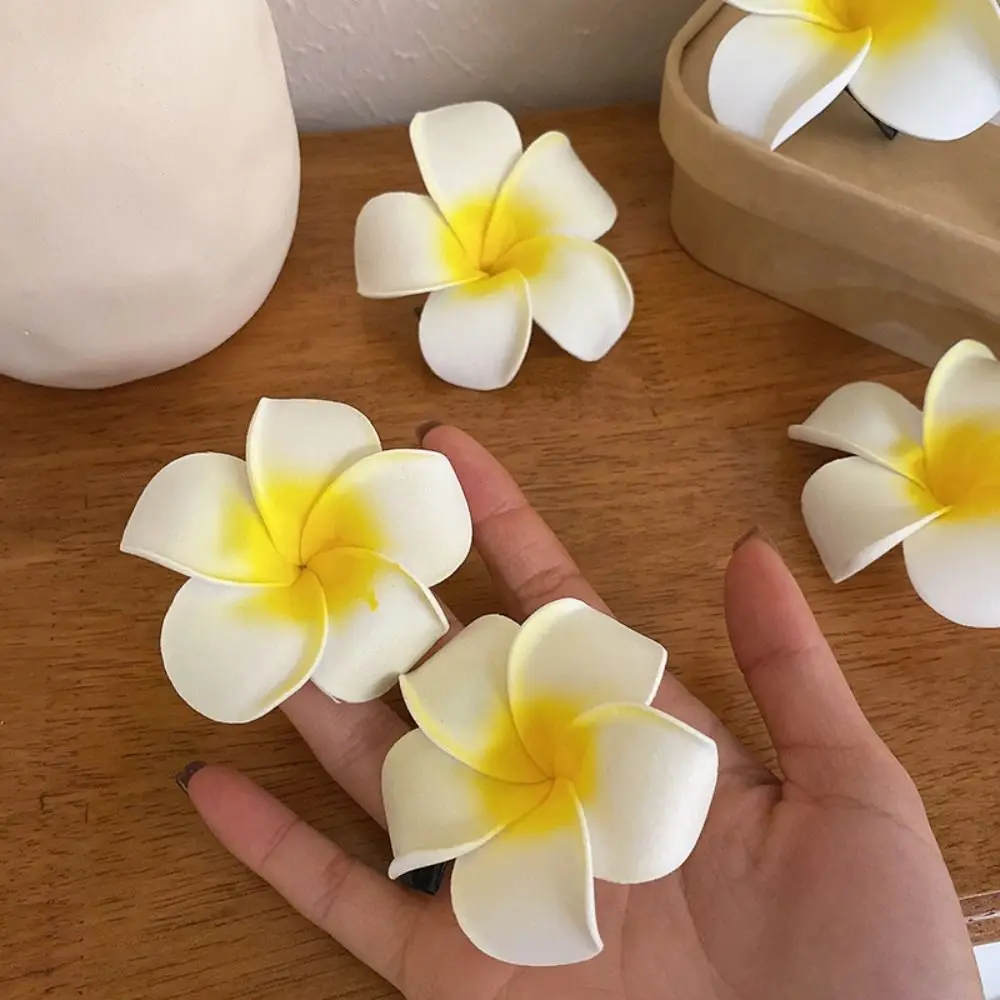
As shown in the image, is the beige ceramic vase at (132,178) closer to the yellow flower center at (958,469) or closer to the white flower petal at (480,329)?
the white flower petal at (480,329)

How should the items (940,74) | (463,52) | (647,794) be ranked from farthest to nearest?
(463,52), (940,74), (647,794)

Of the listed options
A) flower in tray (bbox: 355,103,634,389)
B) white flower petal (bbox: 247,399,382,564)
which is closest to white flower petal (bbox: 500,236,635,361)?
flower in tray (bbox: 355,103,634,389)

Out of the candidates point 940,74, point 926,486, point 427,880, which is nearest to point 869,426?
point 926,486

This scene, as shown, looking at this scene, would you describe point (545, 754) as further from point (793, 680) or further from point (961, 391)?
Result: point (961, 391)

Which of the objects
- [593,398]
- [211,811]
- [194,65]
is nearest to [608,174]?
[593,398]

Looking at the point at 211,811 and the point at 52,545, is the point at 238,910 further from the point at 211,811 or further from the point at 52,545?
the point at 52,545

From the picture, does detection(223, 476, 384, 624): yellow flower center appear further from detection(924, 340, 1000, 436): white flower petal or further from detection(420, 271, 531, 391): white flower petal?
detection(924, 340, 1000, 436): white flower petal
